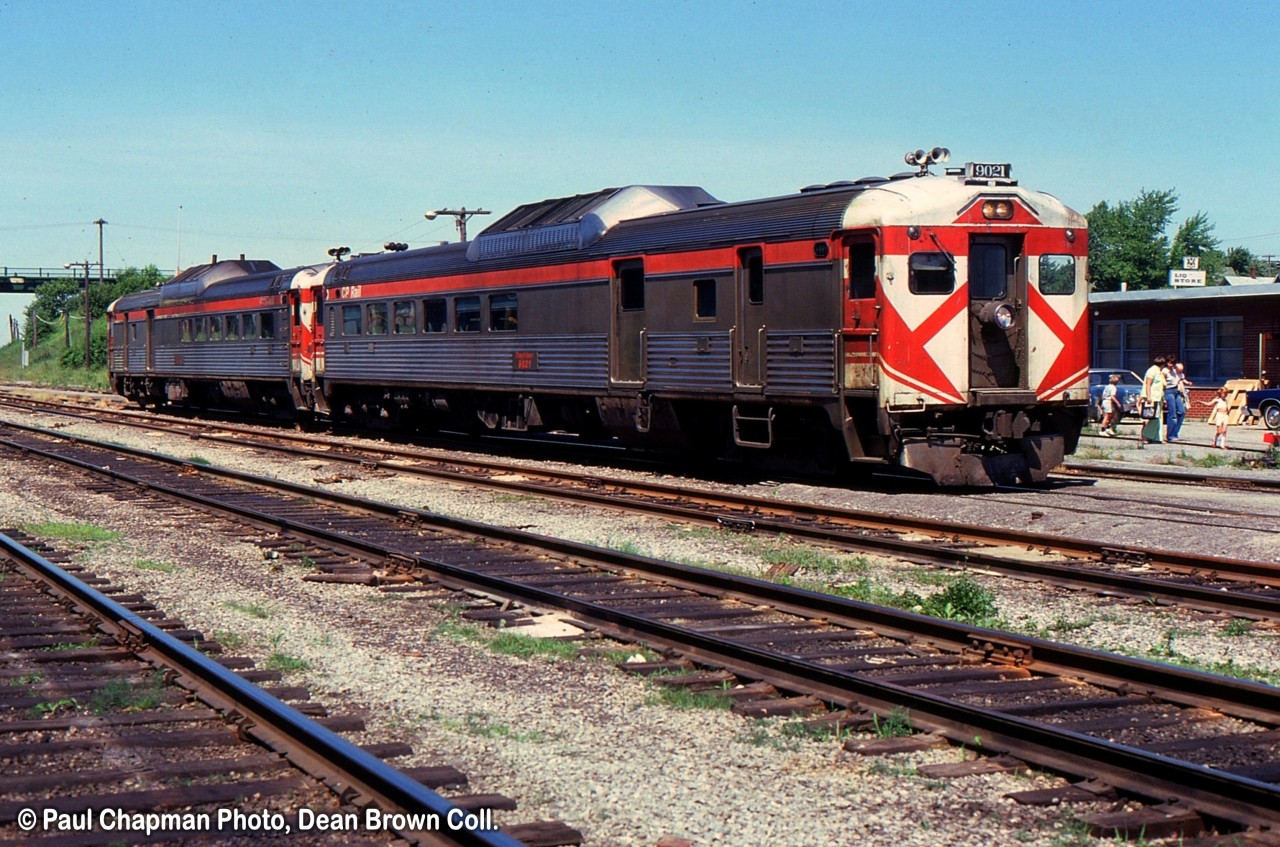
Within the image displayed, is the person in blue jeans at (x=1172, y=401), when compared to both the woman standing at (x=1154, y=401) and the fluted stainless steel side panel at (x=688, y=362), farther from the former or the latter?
the fluted stainless steel side panel at (x=688, y=362)

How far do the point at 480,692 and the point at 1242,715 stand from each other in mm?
3547

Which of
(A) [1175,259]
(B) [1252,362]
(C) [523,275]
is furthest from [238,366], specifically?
(A) [1175,259]

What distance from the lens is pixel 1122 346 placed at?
37844 mm

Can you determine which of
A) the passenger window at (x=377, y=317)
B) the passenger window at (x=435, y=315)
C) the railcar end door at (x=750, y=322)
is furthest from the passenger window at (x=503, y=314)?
the railcar end door at (x=750, y=322)

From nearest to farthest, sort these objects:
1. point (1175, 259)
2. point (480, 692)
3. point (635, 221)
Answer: point (480, 692) < point (635, 221) < point (1175, 259)

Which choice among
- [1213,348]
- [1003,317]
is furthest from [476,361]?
[1213,348]

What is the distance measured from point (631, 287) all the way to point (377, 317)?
29.8 feet

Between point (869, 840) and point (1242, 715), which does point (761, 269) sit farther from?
point (869, 840)

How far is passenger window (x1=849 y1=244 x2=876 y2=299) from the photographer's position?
49.9ft

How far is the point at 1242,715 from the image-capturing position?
623cm

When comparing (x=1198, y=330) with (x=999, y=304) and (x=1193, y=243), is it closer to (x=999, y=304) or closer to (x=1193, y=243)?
(x=999, y=304)

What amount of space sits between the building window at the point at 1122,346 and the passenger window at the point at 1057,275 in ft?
70.9

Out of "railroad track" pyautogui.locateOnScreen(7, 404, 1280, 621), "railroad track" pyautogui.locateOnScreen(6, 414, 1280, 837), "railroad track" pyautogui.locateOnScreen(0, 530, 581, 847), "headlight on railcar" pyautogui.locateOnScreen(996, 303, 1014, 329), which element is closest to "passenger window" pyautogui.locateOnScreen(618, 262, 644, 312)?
"railroad track" pyautogui.locateOnScreen(7, 404, 1280, 621)

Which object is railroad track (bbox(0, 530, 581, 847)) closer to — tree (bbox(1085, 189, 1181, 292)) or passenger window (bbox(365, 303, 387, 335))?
passenger window (bbox(365, 303, 387, 335))
